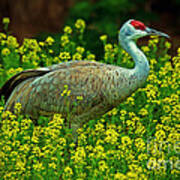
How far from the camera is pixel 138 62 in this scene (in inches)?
258

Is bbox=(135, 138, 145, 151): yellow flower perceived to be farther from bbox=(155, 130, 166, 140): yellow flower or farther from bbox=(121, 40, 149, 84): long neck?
bbox=(121, 40, 149, 84): long neck

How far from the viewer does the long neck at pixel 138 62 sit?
6434mm

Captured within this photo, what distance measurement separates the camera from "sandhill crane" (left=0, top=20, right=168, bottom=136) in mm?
6254

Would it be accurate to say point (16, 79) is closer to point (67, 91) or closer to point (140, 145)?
point (67, 91)

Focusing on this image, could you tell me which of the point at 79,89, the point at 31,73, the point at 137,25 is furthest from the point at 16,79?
the point at 137,25

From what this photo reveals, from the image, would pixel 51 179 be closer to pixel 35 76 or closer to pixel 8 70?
pixel 35 76

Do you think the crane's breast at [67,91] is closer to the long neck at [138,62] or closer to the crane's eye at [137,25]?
the long neck at [138,62]

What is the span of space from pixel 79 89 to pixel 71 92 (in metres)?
0.10

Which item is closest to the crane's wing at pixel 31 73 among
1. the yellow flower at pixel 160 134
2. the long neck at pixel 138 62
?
the long neck at pixel 138 62

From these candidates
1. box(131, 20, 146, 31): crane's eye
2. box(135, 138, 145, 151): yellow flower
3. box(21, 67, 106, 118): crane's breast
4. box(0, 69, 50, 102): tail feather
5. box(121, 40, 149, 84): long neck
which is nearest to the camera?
box(135, 138, 145, 151): yellow flower

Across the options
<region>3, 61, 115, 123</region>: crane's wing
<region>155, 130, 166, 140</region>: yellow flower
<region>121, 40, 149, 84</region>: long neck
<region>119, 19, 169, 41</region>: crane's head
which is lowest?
<region>155, 130, 166, 140</region>: yellow flower

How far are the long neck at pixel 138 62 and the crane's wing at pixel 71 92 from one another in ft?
1.33

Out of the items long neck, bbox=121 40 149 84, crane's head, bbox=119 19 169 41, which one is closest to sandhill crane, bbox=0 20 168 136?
long neck, bbox=121 40 149 84

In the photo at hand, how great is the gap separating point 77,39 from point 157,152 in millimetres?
4156
